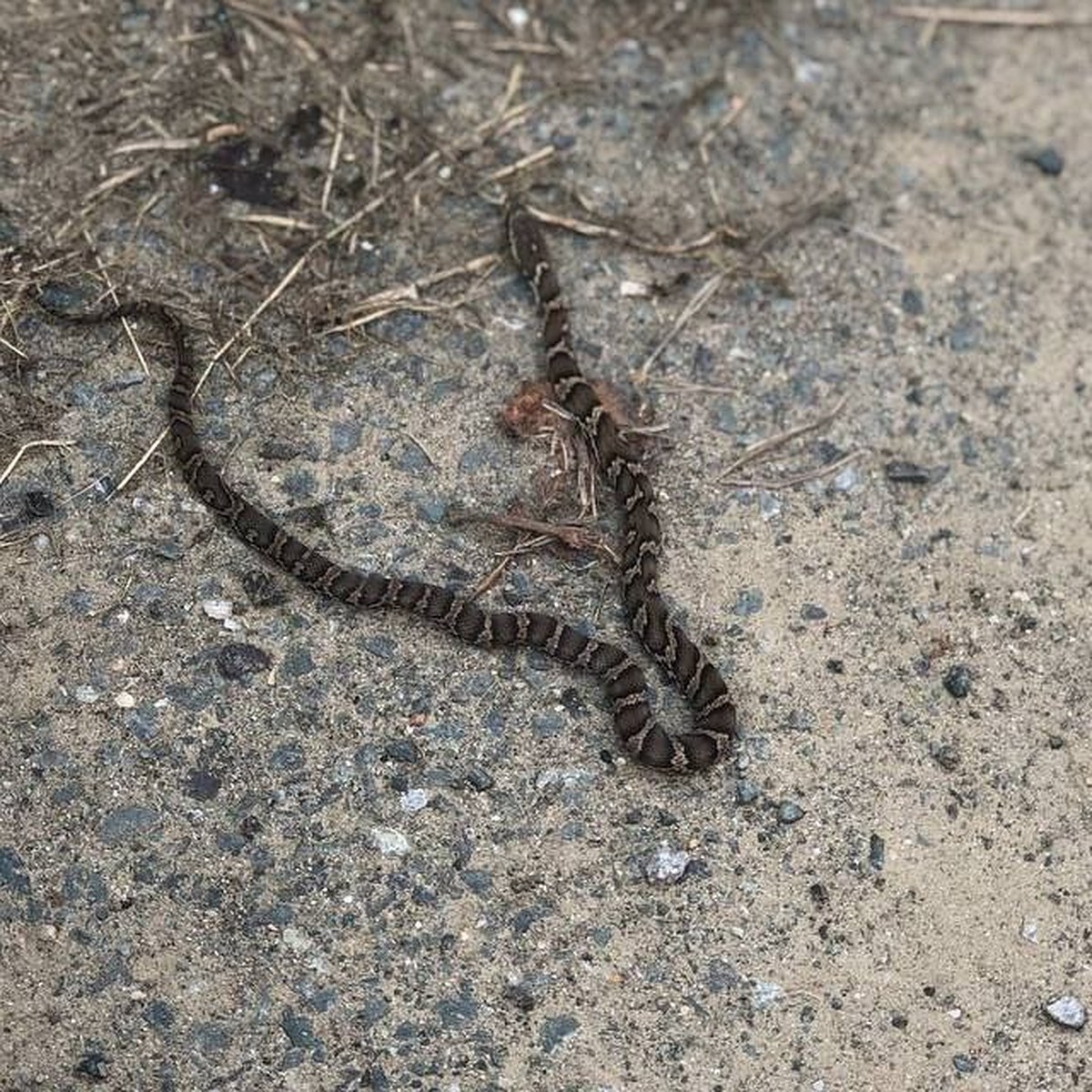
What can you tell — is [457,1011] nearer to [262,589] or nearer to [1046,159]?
[262,589]

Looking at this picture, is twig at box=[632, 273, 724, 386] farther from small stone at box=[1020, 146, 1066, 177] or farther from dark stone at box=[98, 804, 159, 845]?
dark stone at box=[98, 804, 159, 845]

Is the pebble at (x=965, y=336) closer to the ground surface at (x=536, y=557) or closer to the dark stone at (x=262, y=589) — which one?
the ground surface at (x=536, y=557)

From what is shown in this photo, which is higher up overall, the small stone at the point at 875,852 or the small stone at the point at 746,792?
the small stone at the point at 746,792

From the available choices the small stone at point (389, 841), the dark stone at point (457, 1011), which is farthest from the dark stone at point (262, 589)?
the dark stone at point (457, 1011)

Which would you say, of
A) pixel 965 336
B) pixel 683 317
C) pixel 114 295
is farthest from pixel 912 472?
pixel 114 295

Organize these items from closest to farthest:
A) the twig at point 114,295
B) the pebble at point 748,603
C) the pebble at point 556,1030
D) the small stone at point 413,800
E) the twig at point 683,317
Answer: the pebble at point 556,1030 < the small stone at point 413,800 < the pebble at point 748,603 < the twig at point 114,295 < the twig at point 683,317

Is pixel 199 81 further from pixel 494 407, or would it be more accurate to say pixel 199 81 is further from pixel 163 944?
pixel 163 944

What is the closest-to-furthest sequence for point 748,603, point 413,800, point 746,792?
point 413,800 < point 746,792 < point 748,603
